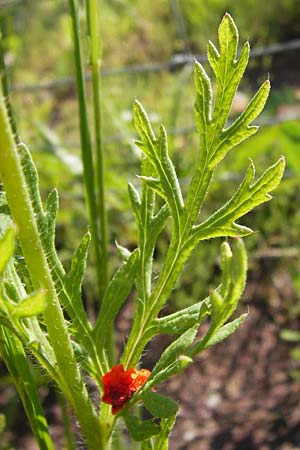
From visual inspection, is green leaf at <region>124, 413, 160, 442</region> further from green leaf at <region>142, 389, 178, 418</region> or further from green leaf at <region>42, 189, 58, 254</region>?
green leaf at <region>42, 189, 58, 254</region>

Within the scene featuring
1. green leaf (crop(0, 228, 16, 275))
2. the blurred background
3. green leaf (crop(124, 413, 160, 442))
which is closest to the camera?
green leaf (crop(0, 228, 16, 275))

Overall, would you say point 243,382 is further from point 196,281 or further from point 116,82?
point 116,82

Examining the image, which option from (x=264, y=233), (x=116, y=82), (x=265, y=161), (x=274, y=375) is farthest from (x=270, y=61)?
(x=274, y=375)

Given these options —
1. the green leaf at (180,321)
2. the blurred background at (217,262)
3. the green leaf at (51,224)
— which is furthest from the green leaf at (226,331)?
the blurred background at (217,262)

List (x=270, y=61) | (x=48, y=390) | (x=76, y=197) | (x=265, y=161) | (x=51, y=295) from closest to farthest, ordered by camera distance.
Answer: (x=51, y=295)
(x=48, y=390)
(x=76, y=197)
(x=265, y=161)
(x=270, y=61)

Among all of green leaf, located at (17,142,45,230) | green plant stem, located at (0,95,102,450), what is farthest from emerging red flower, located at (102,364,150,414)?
green leaf, located at (17,142,45,230)
